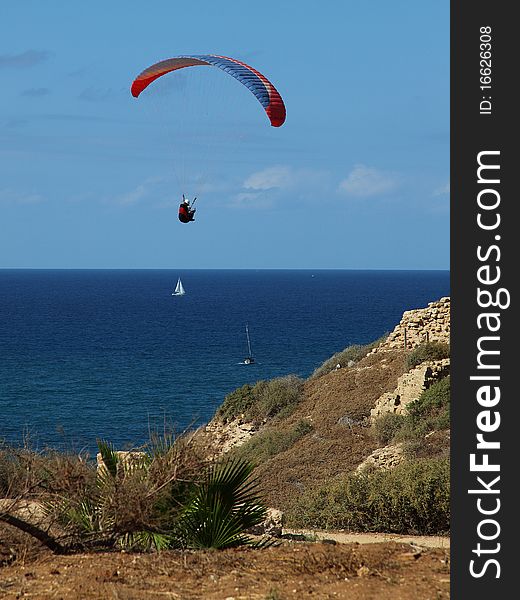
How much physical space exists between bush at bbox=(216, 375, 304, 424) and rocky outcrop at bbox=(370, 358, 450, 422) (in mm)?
5229

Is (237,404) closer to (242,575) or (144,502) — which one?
(144,502)

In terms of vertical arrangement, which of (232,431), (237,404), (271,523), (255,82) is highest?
(255,82)

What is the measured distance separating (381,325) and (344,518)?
81.0 meters

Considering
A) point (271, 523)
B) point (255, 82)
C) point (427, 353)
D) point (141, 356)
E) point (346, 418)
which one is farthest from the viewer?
point (141, 356)

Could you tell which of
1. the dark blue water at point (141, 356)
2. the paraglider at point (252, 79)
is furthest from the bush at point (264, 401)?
the paraglider at point (252, 79)

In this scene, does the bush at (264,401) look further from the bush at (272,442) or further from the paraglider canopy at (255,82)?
the paraglider canopy at (255,82)

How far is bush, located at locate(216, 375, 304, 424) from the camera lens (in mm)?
30828

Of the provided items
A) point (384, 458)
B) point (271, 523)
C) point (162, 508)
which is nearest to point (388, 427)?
point (384, 458)

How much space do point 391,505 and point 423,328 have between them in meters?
17.2

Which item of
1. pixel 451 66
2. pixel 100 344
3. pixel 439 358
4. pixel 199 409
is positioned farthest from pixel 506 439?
pixel 100 344

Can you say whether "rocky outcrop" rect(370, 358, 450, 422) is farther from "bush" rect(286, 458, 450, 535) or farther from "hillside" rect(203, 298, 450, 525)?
"bush" rect(286, 458, 450, 535)

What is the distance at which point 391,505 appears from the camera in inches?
531

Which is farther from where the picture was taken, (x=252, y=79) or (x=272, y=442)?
(x=272, y=442)

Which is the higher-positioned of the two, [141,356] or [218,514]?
[141,356]
